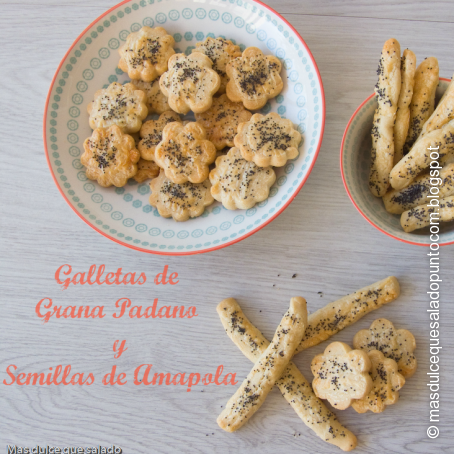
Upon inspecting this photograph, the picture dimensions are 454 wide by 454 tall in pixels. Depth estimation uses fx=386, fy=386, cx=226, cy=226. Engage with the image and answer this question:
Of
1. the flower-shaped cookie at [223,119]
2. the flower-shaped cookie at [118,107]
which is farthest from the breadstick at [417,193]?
the flower-shaped cookie at [118,107]

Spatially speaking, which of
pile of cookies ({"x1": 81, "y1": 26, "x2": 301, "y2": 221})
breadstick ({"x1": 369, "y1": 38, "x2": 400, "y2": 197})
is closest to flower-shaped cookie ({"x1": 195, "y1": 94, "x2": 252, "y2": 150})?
pile of cookies ({"x1": 81, "y1": 26, "x2": 301, "y2": 221})

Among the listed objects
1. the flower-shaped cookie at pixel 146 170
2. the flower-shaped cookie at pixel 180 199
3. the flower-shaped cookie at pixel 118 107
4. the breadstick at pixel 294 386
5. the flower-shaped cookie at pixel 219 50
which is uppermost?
the flower-shaped cookie at pixel 219 50

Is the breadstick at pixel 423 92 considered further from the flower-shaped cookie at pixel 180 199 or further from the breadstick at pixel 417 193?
the flower-shaped cookie at pixel 180 199

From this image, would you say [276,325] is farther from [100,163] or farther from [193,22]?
[193,22]

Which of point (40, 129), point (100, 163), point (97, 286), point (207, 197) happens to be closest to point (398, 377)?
point (207, 197)

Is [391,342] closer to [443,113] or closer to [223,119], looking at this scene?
[443,113]

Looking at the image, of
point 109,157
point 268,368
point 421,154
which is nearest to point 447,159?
point 421,154
